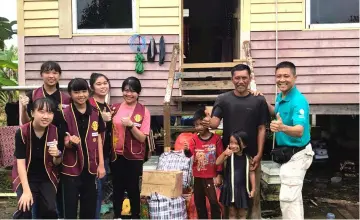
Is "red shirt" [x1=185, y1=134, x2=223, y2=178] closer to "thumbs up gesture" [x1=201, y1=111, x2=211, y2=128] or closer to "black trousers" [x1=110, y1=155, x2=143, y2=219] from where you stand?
"thumbs up gesture" [x1=201, y1=111, x2=211, y2=128]

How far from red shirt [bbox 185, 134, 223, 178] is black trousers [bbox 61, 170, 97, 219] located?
3.58ft

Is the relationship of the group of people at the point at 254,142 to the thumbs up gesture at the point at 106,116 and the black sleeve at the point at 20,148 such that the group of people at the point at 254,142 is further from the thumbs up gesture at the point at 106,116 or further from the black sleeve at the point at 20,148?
the black sleeve at the point at 20,148

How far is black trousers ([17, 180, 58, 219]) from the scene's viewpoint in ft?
11.5

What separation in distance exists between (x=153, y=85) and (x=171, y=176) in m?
2.96

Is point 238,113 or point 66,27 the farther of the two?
point 66,27

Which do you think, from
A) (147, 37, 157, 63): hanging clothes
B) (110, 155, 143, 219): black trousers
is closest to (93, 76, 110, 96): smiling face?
(110, 155, 143, 219): black trousers

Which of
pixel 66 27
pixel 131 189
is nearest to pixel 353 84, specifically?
pixel 131 189

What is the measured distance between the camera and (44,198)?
11.6 ft

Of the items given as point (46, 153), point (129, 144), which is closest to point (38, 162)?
point (46, 153)

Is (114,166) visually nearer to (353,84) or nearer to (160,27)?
(160,27)

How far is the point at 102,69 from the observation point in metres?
7.11

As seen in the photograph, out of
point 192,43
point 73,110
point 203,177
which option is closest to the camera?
point 73,110

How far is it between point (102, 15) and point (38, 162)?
4205 millimetres

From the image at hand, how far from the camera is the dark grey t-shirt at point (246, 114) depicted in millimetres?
3867
